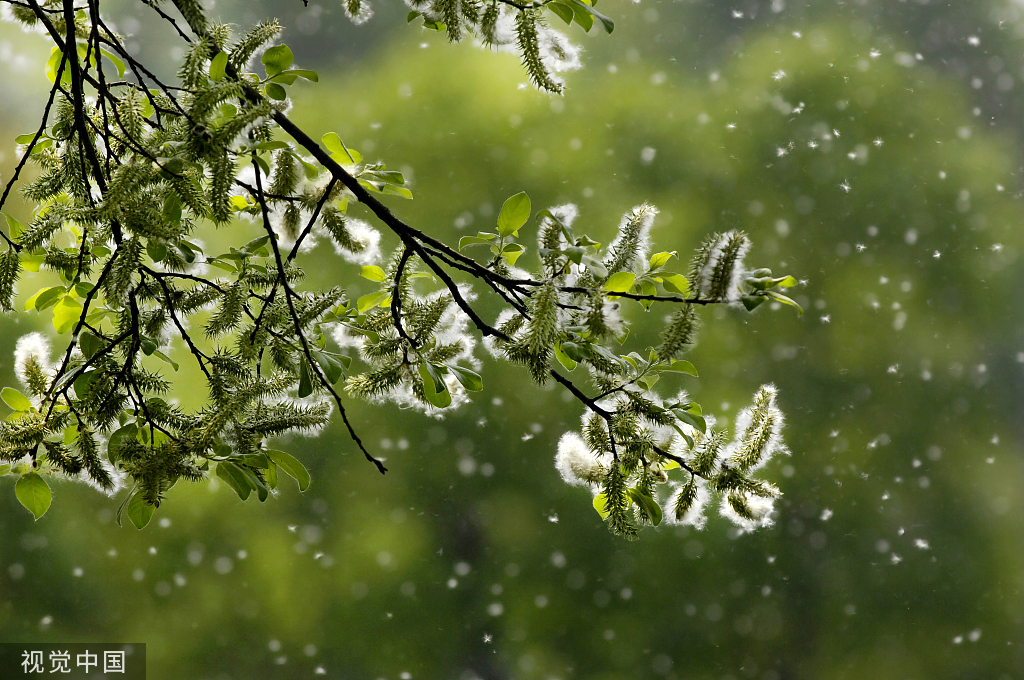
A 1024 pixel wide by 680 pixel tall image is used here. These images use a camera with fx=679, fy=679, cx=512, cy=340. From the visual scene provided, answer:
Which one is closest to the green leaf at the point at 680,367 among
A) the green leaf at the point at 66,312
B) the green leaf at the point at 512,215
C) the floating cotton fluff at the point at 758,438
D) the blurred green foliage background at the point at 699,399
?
the floating cotton fluff at the point at 758,438

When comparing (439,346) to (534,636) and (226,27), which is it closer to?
(226,27)

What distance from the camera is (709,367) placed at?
1.75 meters

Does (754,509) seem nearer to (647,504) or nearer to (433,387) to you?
(647,504)

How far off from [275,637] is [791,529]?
1306mm

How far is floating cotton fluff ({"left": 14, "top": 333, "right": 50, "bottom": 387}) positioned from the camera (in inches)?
20.6

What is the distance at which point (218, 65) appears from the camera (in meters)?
0.40

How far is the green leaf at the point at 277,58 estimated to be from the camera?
0.45m

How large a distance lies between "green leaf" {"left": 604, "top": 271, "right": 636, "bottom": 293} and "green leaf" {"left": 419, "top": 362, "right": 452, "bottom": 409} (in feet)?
0.47

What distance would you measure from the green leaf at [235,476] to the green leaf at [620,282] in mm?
281
